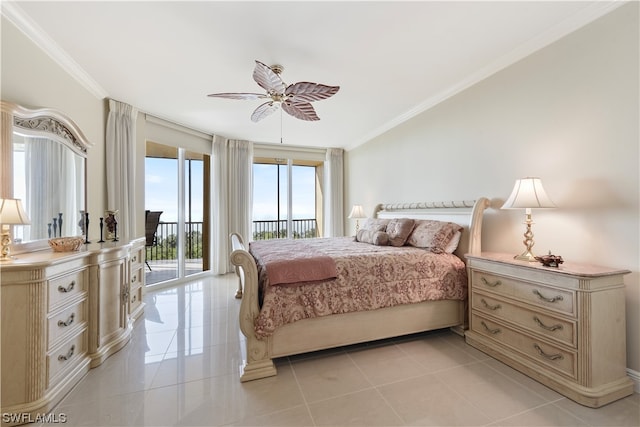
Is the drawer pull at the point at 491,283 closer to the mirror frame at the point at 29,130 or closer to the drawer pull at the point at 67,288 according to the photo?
the drawer pull at the point at 67,288

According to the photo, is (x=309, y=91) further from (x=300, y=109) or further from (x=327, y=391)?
(x=327, y=391)

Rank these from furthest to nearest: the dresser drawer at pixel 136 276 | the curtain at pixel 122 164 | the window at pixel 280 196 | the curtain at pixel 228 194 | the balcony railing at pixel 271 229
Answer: the balcony railing at pixel 271 229
the window at pixel 280 196
the curtain at pixel 228 194
the curtain at pixel 122 164
the dresser drawer at pixel 136 276

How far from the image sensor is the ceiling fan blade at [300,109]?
105 inches

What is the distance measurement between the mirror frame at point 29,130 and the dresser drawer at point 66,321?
570 millimetres

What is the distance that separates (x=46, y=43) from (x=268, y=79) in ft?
6.14

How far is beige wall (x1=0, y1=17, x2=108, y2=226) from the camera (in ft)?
6.47

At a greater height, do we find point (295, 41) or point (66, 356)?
point (295, 41)

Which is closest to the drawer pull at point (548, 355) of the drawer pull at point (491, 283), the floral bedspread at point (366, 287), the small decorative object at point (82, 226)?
the drawer pull at point (491, 283)

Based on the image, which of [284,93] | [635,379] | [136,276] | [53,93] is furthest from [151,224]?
[635,379]

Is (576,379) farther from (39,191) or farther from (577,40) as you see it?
(39,191)

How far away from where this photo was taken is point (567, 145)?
217cm

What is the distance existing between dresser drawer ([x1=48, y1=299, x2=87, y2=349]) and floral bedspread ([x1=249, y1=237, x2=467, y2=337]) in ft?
4.22

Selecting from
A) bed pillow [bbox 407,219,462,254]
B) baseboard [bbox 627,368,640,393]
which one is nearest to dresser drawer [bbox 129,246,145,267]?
bed pillow [bbox 407,219,462,254]

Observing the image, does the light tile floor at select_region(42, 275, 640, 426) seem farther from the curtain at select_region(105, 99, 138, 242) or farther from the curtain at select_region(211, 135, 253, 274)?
the curtain at select_region(211, 135, 253, 274)
